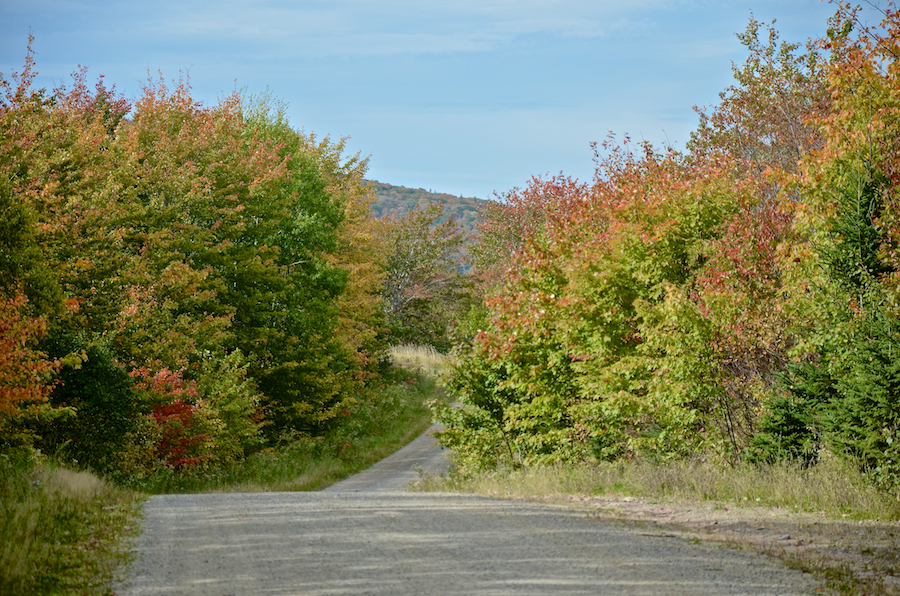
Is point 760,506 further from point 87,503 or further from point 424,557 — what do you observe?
point 87,503

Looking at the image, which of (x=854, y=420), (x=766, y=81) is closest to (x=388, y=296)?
(x=766, y=81)

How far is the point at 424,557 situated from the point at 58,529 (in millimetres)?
4454

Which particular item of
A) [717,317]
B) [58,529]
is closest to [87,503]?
[58,529]

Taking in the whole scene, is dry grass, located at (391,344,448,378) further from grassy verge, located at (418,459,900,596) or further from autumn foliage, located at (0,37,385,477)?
grassy verge, located at (418,459,900,596)

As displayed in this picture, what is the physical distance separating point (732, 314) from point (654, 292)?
265 centimetres

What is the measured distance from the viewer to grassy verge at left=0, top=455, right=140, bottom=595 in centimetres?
714

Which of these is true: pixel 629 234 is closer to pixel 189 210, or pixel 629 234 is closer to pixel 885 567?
pixel 885 567

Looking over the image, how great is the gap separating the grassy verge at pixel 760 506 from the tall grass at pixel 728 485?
0.06ft

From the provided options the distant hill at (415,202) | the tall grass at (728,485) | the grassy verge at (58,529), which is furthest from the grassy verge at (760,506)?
the distant hill at (415,202)

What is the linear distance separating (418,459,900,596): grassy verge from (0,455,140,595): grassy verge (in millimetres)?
6107

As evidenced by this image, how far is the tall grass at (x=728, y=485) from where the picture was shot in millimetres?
11648

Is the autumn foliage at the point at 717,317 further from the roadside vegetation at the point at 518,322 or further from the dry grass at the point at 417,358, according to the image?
the dry grass at the point at 417,358

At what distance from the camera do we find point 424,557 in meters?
7.87

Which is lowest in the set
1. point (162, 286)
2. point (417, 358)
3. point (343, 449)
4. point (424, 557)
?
point (343, 449)
